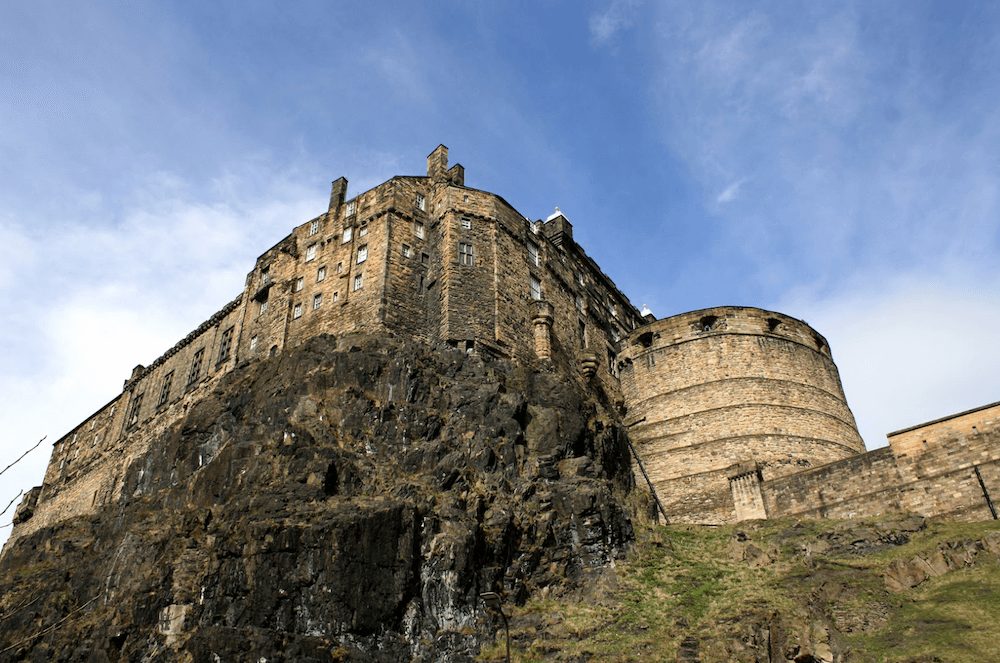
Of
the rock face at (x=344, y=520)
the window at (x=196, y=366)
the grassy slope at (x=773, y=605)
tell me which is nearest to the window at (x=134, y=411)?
the window at (x=196, y=366)

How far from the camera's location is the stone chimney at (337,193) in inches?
1639

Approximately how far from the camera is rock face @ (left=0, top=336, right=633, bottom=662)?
2411cm

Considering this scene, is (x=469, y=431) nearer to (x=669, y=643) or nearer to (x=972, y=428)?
(x=669, y=643)

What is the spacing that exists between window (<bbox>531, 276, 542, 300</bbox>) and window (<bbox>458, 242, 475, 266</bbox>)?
11.5 feet

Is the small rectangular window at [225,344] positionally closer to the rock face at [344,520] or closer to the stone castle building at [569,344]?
the stone castle building at [569,344]

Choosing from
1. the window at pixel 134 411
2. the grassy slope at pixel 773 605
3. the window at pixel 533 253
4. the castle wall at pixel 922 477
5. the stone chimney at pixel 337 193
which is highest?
the stone chimney at pixel 337 193

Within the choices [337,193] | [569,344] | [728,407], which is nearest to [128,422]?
[337,193]

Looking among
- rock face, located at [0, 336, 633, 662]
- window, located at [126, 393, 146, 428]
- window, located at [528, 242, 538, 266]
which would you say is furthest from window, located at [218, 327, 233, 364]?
window, located at [528, 242, 538, 266]

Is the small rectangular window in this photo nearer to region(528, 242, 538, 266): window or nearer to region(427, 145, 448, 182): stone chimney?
region(427, 145, 448, 182): stone chimney

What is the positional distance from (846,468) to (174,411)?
32036 millimetres

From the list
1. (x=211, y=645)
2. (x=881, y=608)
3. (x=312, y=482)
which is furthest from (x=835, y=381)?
(x=211, y=645)

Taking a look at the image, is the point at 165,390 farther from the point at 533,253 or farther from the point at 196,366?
the point at 533,253

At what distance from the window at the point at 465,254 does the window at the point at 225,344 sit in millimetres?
13043

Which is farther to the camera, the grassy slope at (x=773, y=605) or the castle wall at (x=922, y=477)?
the castle wall at (x=922, y=477)
